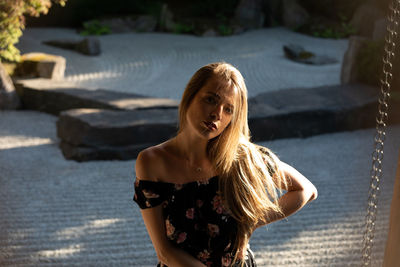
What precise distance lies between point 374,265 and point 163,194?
6.27 feet

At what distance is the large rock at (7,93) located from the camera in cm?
621

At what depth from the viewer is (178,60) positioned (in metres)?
9.31

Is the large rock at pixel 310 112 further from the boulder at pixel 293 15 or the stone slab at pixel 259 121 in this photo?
the boulder at pixel 293 15

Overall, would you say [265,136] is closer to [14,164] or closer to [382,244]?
[382,244]

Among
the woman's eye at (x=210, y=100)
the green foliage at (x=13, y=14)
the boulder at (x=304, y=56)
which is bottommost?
the boulder at (x=304, y=56)

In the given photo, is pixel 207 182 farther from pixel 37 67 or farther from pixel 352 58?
pixel 37 67

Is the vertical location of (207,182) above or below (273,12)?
above

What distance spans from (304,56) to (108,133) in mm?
5868

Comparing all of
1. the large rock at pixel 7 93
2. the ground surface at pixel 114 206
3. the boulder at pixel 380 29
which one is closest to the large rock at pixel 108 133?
the ground surface at pixel 114 206

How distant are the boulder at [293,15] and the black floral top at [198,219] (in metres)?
11.6

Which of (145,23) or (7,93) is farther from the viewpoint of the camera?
(145,23)

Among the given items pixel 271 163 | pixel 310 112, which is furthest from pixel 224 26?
pixel 271 163

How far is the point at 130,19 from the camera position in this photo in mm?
12180

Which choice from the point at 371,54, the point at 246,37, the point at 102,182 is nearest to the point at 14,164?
the point at 102,182
